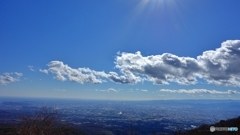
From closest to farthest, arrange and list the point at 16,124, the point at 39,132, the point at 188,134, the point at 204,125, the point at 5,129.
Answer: the point at 39,132
the point at 16,124
the point at 188,134
the point at 204,125
the point at 5,129

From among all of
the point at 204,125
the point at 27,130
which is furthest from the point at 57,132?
the point at 204,125

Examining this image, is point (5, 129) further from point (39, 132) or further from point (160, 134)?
point (160, 134)

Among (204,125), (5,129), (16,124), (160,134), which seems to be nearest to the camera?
(160,134)

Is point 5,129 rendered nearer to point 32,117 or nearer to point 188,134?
point 32,117

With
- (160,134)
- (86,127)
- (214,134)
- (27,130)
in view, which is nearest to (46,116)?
(27,130)

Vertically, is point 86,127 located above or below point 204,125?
below

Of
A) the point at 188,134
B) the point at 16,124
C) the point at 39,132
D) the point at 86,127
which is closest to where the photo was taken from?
the point at 39,132

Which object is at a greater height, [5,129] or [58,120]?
[58,120]

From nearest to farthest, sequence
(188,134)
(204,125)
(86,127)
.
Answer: (188,134), (204,125), (86,127)

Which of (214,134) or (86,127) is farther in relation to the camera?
(86,127)
